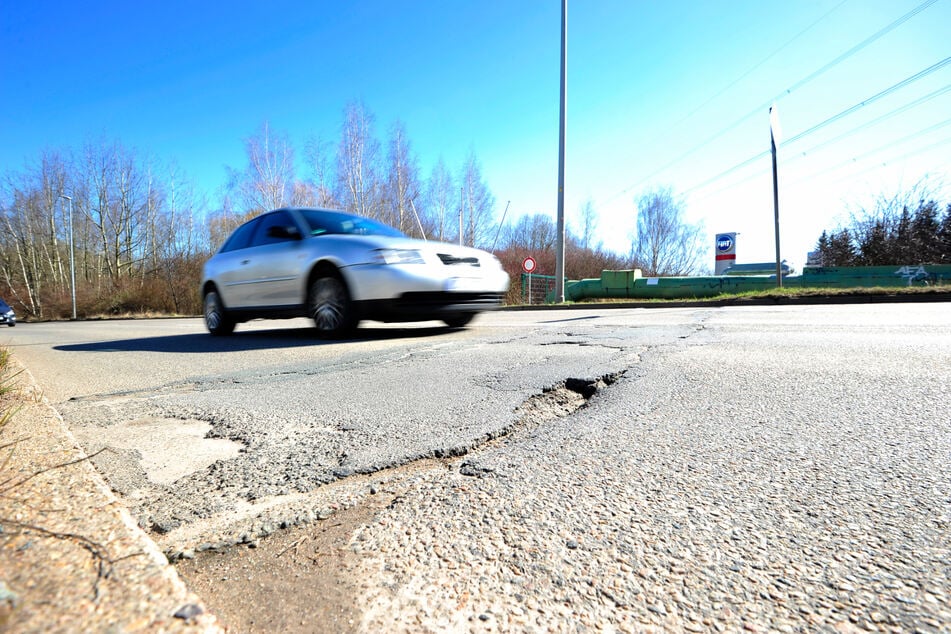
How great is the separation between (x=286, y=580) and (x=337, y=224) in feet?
16.1

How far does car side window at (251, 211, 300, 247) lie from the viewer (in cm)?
539

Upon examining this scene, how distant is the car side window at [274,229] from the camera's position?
17.7 ft

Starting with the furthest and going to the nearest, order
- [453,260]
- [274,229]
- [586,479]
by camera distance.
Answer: [274,229]
[453,260]
[586,479]

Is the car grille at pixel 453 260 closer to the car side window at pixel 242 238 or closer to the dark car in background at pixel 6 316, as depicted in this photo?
the car side window at pixel 242 238

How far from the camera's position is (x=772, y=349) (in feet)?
11.6

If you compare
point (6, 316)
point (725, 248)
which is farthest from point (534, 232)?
point (6, 316)

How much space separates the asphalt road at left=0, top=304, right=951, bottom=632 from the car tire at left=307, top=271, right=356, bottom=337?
193cm

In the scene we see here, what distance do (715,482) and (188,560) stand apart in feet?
4.41

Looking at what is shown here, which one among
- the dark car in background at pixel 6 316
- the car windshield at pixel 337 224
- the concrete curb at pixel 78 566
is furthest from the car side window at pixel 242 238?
the dark car in background at pixel 6 316

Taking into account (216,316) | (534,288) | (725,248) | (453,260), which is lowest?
(216,316)

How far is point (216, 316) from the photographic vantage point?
6.54 metres

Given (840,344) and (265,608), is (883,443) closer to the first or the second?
(265,608)

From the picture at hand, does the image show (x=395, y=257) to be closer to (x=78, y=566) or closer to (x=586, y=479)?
(x=586, y=479)

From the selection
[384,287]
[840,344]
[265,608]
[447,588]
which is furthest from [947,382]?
[384,287]
